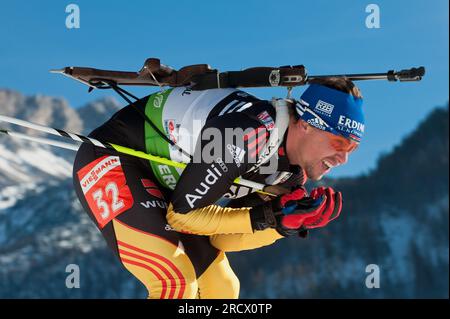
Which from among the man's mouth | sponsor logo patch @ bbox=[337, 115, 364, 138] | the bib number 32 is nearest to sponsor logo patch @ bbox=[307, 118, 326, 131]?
sponsor logo patch @ bbox=[337, 115, 364, 138]

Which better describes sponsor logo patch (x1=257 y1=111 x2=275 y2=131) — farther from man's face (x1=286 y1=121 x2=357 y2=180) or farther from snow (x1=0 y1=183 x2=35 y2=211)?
snow (x1=0 y1=183 x2=35 y2=211)

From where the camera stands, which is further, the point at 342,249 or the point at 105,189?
the point at 342,249

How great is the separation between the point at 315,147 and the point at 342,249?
97880mm

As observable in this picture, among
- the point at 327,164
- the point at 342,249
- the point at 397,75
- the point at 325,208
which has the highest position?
the point at 342,249

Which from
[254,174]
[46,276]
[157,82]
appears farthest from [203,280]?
[46,276]

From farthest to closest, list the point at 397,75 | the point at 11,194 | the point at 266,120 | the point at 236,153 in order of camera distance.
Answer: the point at 11,194
the point at 397,75
the point at 266,120
the point at 236,153

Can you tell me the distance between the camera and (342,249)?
336 feet

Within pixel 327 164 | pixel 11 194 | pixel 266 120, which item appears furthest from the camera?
pixel 11 194

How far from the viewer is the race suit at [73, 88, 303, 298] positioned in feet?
18.9

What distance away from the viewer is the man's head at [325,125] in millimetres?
5965

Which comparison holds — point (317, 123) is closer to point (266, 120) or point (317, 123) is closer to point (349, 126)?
point (349, 126)

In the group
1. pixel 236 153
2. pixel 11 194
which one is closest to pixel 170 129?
pixel 236 153

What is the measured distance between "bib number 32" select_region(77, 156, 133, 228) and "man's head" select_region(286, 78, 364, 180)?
3.92 feet

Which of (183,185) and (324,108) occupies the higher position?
(324,108)
